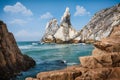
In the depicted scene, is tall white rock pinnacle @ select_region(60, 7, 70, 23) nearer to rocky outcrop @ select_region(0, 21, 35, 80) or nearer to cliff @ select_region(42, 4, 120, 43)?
cliff @ select_region(42, 4, 120, 43)

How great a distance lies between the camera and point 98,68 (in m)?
18.9

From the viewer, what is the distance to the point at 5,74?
104ft

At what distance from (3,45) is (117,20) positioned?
311 feet

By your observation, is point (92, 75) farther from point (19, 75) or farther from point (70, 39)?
point (70, 39)

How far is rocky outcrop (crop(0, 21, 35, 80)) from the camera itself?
107ft

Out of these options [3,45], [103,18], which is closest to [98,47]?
[3,45]

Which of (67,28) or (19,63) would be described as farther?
(67,28)

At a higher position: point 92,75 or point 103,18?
point 103,18

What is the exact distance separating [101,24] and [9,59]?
10363 cm

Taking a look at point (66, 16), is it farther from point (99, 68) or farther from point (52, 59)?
point (99, 68)

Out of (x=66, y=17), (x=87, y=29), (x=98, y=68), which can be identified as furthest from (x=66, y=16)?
(x=98, y=68)

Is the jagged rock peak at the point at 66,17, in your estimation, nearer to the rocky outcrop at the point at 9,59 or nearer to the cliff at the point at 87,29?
the cliff at the point at 87,29

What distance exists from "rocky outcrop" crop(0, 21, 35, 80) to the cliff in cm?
8759

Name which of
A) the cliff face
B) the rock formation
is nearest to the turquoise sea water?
the rock formation
